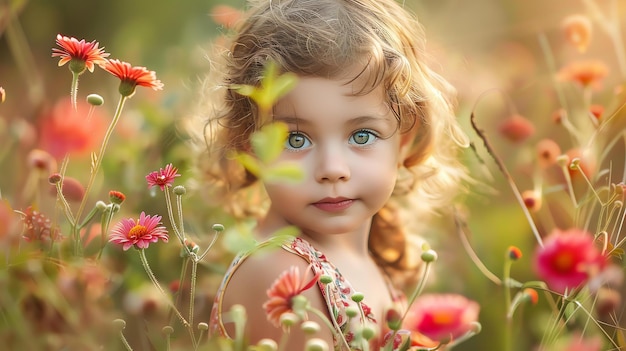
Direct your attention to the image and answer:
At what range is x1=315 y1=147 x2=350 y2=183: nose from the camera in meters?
1.13

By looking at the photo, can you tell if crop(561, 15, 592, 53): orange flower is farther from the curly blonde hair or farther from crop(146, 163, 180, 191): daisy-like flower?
crop(146, 163, 180, 191): daisy-like flower

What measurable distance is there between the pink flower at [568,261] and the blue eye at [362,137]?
36 cm

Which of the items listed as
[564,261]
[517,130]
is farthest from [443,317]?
[517,130]

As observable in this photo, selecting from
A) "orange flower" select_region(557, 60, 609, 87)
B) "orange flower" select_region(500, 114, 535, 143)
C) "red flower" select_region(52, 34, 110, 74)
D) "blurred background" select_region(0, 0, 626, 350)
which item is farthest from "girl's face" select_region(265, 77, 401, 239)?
"orange flower" select_region(500, 114, 535, 143)

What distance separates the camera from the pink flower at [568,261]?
2.73ft

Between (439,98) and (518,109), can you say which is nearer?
(439,98)

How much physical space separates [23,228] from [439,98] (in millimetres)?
637

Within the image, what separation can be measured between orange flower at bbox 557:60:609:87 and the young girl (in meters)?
0.22

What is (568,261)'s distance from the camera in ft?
2.77

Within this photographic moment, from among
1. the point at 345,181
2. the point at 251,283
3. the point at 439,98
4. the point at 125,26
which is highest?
the point at 125,26

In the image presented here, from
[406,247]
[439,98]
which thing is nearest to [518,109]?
[406,247]

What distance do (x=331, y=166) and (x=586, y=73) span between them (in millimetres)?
520

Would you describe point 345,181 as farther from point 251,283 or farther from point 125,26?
point 125,26

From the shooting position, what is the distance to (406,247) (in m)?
1.59
